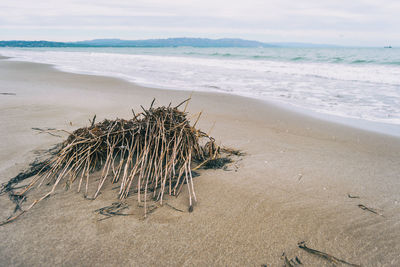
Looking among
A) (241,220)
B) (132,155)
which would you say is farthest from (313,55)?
(241,220)

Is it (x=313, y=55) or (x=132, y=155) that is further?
(x=313, y=55)

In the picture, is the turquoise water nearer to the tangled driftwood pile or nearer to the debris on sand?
the tangled driftwood pile

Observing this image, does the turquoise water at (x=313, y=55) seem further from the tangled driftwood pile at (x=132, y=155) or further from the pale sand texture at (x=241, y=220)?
the tangled driftwood pile at (x=132, y=155)

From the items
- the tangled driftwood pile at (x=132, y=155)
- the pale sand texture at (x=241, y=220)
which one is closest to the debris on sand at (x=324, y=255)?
the pale sand texture at (x=241, y=220)

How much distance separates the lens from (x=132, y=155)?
1901mm

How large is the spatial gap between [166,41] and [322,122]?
140873 millimetres

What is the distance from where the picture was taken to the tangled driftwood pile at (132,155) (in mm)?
1772

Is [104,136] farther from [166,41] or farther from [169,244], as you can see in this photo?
[166,41]

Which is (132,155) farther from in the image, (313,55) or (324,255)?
(313,55)

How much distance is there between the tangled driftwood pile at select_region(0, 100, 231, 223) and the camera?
1.77m

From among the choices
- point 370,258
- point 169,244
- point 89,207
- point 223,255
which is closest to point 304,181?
point 370,258

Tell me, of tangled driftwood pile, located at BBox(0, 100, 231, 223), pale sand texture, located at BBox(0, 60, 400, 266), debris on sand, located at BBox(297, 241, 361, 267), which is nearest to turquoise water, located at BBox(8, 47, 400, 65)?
pale sand texture, located at BBox(0, 60, 400, 266)

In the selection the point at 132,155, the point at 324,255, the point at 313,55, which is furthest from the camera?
the point at 313,55

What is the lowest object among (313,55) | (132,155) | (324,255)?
(324,255)
